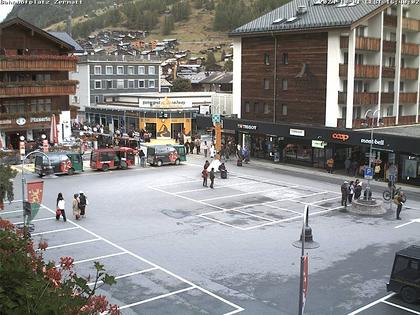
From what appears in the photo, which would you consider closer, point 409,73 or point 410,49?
point 410,49

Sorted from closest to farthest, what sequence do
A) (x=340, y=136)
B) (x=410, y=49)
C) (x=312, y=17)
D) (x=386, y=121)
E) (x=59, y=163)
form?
(x=59, y=163), (x=340, y=136), (x=312, y=17), (x=386, y=121), (x=410, y=49)

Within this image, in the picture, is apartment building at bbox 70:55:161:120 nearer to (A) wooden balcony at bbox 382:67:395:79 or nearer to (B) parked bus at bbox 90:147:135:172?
(B) parked bus at bbox 90:147:135:172

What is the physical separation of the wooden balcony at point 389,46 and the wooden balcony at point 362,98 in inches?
169

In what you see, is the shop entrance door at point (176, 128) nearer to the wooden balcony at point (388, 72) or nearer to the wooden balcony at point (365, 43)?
the wooden balcony at point (388, 72)

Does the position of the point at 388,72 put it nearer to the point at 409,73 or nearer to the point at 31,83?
the point at 409,73

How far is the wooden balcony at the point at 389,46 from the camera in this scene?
51094 millimetres

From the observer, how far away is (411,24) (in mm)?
53625

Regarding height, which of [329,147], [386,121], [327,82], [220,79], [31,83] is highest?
[220,79]

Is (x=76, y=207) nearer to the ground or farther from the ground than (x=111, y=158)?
nearer to the ground

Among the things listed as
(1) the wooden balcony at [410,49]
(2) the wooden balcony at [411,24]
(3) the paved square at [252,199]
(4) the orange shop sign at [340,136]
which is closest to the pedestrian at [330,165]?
(4) the orange shop sign at [340,136]

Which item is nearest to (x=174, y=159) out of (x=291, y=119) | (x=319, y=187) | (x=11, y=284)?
(x=291, y=119)

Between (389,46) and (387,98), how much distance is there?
4744 millimetres

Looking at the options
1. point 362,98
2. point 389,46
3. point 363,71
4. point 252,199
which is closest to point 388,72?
point 389,46

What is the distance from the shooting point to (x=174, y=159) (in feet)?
162
